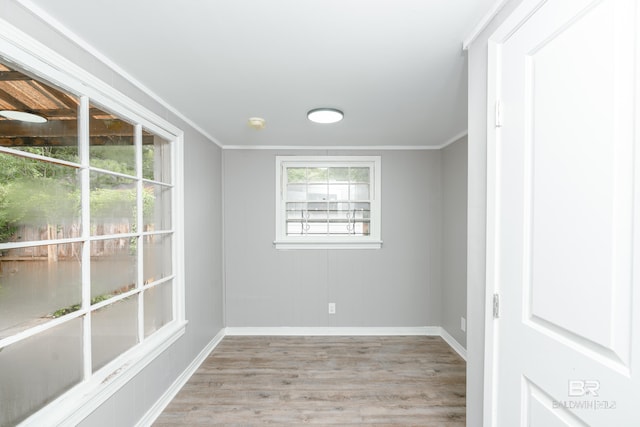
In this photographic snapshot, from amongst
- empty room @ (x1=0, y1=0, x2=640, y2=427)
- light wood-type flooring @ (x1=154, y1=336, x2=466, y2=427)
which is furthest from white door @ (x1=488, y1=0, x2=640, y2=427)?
light wood-type flooring @ (x1=154, y1=336, x2=466, y2=427)

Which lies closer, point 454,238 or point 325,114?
point 325,114

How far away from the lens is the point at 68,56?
1502 mm

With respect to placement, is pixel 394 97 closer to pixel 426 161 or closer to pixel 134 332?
pixel 426 161

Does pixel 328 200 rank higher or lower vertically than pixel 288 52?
lower

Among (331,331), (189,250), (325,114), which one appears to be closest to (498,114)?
(325,114)

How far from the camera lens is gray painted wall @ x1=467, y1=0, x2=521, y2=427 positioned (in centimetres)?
140

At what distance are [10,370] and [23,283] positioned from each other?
13.4 inches

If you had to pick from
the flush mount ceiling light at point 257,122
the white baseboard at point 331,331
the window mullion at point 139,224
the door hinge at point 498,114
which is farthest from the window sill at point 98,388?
the door hinge at point 498,114

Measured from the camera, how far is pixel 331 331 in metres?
3.82

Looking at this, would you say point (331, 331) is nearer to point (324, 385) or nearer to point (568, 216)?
point (324, 385)

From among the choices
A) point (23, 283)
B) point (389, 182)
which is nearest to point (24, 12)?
point (23, 283)

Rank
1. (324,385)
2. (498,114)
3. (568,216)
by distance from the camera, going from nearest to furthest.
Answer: (568,216)
(498,114)
(324,385)

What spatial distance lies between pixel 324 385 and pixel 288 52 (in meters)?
2.54

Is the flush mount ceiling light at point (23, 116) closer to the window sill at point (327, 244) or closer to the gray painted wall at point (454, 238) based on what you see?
the window sill at point (327, 244)
